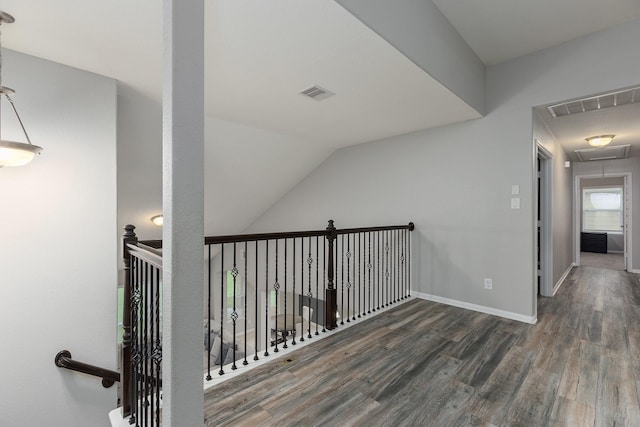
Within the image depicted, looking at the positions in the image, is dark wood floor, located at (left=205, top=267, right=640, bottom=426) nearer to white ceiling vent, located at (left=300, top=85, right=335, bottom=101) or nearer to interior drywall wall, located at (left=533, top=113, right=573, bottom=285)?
interior drywall wall, located at (left=533, top=113, right=573, bottom=285)

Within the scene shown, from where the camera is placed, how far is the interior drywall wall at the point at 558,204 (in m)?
3.70

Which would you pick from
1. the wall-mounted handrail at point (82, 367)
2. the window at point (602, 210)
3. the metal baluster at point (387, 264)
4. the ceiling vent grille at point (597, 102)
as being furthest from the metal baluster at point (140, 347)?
the window at point (602, 210)

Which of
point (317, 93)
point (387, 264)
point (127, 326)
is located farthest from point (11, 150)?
point (387, 264)

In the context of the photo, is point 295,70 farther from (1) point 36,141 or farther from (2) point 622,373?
(2) point 622,373

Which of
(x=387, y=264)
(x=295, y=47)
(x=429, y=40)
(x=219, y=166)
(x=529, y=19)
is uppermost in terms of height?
(x=529, y=19)

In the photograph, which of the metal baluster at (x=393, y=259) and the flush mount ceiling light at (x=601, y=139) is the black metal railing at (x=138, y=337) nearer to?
the metal baluster at (x=393, y=259)

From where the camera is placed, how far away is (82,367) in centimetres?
218

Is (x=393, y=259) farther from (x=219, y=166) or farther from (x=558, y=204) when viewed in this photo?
(x=558, y=204)

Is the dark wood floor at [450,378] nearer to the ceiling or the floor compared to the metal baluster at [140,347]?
Answer: nearer to the floor

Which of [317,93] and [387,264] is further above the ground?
[317,93]

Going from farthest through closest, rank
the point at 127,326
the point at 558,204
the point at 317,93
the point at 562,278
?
1. the point at 562,278
2. the point at 558,204
3. the point at 317,93
4. the point at 127,326

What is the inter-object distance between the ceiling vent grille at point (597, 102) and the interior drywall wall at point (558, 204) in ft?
0.69

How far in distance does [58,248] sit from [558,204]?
20.4 feet

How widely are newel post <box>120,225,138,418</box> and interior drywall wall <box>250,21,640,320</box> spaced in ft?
10.9
